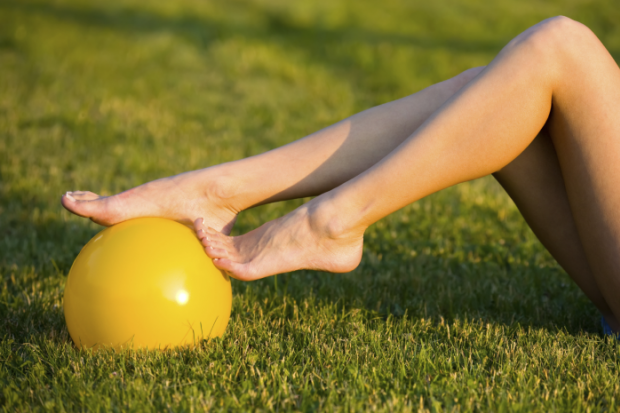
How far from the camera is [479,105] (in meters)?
1.89

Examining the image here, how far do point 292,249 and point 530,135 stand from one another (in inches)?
35.9

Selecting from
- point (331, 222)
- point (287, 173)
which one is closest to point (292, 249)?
point (331, 222)

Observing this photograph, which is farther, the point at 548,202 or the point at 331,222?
the point at 548,202

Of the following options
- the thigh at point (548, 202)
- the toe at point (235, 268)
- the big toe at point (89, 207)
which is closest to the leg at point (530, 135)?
the thigh at point (548, 202)

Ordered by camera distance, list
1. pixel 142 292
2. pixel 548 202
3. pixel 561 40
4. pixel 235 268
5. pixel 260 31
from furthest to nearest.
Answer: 1. pixel 260 31
2. pixel 548 202
3. pixel 235 268
4. pixel 142 292
5. pixel 561 40

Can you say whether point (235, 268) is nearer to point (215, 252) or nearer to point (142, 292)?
point (215, 252)

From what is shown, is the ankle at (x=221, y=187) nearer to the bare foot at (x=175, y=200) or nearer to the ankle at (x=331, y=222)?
the bare foot at (x=175, y=200)

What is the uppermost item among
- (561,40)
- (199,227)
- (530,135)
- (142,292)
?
(561,40)

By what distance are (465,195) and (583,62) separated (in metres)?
2.56

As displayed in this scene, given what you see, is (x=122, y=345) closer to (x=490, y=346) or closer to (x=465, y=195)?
(x=490, y=346)

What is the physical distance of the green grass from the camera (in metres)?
1.89

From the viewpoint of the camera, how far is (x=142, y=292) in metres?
1.99

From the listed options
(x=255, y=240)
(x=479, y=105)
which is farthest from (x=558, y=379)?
(x=255, y=240)

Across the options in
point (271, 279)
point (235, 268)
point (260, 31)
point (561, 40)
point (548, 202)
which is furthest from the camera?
point (260, 31)
